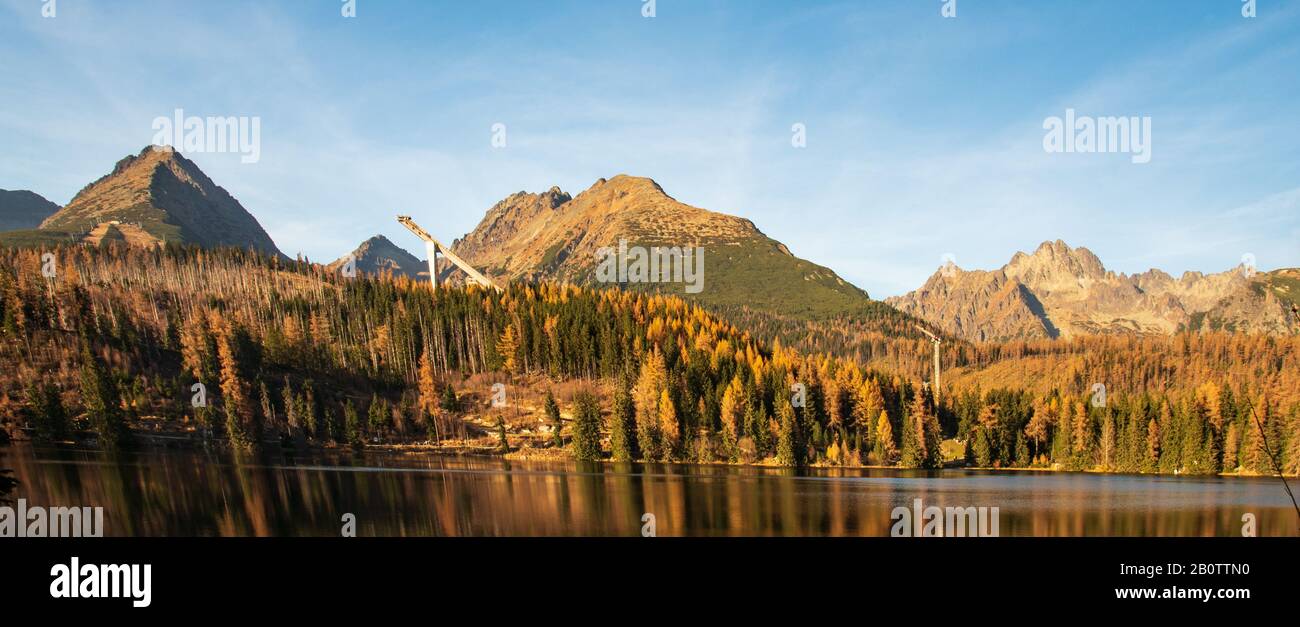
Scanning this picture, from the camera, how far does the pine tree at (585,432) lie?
355ft

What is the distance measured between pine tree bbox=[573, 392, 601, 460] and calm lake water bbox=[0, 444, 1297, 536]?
8.15m

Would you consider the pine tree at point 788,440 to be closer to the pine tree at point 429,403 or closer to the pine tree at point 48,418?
the pine tree at point 429,403

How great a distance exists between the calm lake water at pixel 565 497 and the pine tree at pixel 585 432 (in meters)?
8.15

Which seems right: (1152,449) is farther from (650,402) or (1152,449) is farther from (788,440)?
(650,402)

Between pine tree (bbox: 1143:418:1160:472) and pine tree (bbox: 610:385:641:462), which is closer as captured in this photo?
pine tree (bbox: 610:385:641:462)

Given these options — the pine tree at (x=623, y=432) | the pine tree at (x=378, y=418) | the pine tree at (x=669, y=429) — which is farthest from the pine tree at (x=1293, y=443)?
the pine tree at (x=378, y=418)

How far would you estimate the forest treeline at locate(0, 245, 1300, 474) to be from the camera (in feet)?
345

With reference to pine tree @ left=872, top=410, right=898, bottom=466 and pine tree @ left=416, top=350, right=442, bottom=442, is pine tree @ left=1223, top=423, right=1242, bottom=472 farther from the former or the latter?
pine tree @ left=416, top=350, right=442, bottom=442

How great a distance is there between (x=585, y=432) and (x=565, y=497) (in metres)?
38.4

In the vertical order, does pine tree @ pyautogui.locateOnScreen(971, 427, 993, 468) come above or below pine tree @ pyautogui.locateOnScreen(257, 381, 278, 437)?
below

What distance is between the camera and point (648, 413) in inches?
4432

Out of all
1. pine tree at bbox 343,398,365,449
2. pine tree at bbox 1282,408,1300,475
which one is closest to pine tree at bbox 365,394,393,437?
pine tree at bbox 343,398,365,449

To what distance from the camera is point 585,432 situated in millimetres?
108500
